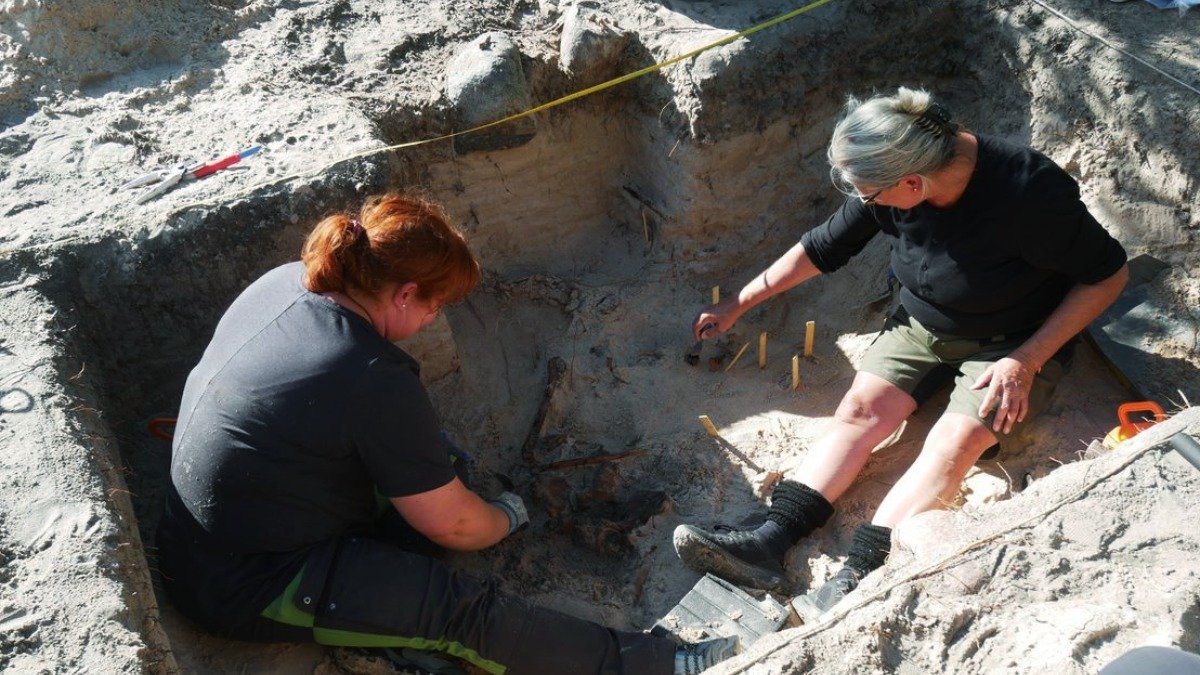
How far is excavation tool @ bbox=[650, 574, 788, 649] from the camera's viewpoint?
2996 mm

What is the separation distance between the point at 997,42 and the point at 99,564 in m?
3.84

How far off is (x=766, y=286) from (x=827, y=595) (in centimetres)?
117

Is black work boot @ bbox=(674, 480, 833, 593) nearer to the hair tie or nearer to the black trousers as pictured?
the black trousers

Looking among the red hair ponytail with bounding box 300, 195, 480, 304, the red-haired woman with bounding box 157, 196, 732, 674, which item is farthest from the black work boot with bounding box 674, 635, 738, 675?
the red hair ponytail with bounding box 300, 195, 480, 304

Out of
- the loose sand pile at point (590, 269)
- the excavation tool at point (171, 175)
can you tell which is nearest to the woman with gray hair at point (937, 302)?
the loose sand pile at point (590, 269)

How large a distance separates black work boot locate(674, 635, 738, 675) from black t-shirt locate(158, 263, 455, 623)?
87 centimetres

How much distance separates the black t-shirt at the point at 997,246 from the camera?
288 cm

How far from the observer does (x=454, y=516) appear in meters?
2.82

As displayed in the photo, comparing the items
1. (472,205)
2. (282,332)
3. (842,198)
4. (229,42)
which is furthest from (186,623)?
(842,198)

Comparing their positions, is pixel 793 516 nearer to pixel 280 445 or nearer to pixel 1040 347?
pixel 1040 347

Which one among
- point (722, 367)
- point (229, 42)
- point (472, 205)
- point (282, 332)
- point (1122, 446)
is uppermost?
point (229, 42)

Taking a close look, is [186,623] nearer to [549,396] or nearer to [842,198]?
[549,396]

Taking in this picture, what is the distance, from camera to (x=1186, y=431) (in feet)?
8.37

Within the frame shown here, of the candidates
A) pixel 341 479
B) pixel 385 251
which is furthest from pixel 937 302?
pixel 341 479
